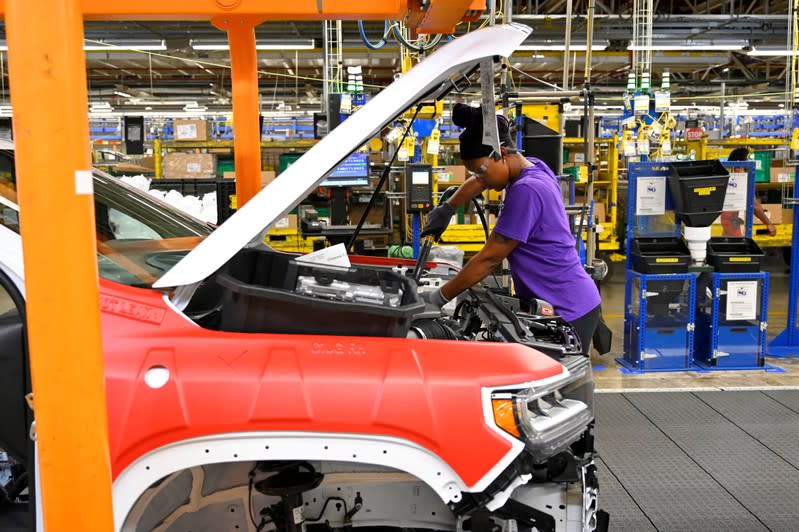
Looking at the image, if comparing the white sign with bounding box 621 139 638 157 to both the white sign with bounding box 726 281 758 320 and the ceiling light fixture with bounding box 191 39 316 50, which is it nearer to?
the white sign with bounding box 726 281 758 320

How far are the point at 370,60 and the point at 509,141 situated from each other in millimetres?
11860

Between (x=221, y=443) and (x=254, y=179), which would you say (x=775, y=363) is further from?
(x=221, y=443)

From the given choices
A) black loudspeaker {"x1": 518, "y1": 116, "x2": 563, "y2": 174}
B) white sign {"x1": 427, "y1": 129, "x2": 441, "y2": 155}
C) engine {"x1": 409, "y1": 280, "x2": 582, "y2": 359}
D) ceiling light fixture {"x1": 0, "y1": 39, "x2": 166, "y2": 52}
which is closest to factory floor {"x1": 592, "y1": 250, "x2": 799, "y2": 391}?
black loudspeaker {"x1": 518, "y1": 116, "x2": 563, "y2": 174}

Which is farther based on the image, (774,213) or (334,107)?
(774,213)

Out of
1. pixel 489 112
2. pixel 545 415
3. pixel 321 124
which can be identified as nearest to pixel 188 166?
pixel 321 124

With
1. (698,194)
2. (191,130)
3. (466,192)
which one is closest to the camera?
(466,192)

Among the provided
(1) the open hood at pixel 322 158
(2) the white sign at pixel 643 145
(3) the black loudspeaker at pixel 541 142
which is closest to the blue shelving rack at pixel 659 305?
(3) the black loudspeaker at pixel 541 142

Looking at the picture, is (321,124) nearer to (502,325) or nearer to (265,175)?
(265,175)

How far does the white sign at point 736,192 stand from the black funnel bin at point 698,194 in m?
0.31

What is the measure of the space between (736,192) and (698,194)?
0.69 metres

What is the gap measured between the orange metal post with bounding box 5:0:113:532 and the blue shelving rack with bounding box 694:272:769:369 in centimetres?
581

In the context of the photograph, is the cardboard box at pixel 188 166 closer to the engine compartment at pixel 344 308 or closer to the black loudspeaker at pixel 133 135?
the black loudspeaker at pixel 133 135

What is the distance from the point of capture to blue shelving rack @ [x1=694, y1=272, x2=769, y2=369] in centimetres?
615

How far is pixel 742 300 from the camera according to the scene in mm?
6125
